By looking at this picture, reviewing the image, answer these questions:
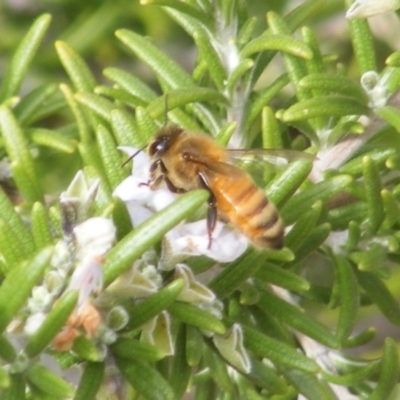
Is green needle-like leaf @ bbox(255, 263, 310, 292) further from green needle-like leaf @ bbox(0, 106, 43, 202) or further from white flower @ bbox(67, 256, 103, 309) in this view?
green needle-like leaf @ bbox(0, 106, 43, 202)

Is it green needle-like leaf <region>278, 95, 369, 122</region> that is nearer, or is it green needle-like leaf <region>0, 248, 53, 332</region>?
green needle-like leaf <region>0, 248, 53, 332</region>

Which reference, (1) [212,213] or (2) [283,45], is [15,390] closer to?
(1) [212,213]

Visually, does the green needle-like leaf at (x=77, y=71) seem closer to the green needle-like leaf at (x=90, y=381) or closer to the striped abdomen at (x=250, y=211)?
the striped abdomen at (x=250, y=211)

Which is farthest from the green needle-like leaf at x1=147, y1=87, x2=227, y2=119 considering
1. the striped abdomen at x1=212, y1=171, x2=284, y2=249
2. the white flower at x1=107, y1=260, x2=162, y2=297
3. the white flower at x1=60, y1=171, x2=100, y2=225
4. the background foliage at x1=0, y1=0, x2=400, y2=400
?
the white flower at x1=107, y1=260, x2=162, y2=297

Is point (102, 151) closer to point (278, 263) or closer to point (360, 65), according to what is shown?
point (278, 263)

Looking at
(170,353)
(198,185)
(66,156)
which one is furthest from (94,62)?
(170,353)

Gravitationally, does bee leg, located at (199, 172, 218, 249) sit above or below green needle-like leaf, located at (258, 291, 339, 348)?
above

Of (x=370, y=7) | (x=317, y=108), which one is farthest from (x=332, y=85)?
(x=370, y=7)
